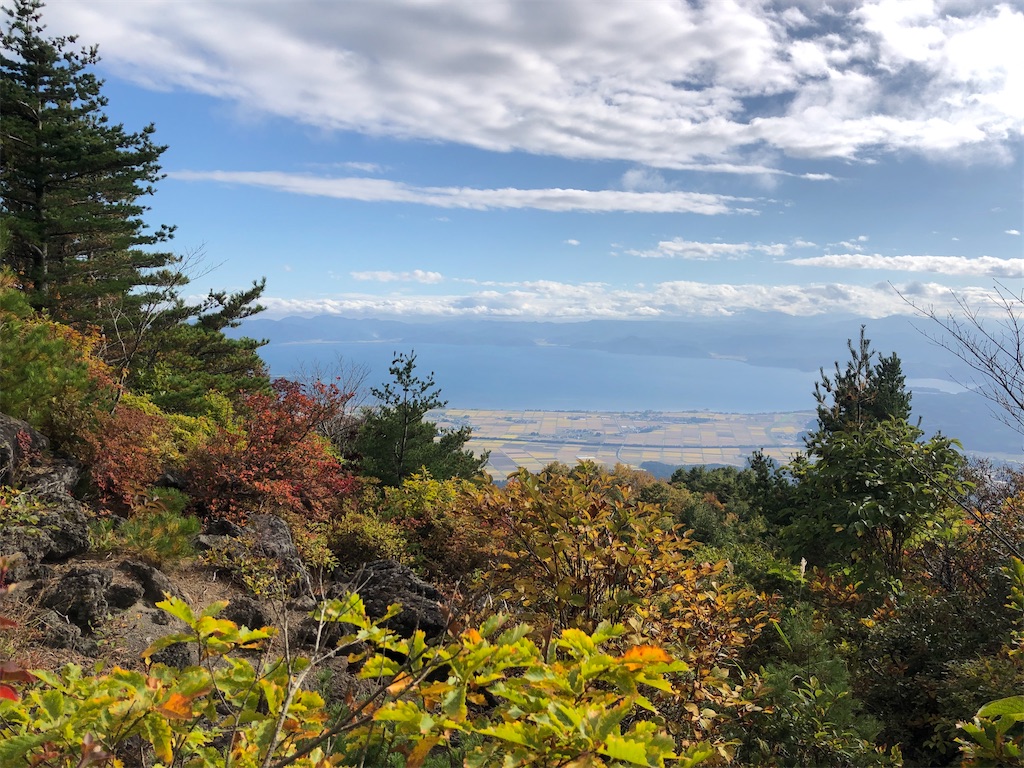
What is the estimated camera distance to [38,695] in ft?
4.90

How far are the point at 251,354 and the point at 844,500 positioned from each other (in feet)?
52.2

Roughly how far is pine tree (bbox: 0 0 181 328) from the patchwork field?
95.8 meters

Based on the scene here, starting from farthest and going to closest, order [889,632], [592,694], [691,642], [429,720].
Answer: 1. [889,632]
2. [691,642]
3. [592,694]
4. [429,720]

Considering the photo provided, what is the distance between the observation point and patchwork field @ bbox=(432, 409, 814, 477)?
129250 mm

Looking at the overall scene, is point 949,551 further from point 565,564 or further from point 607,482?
point 565,564

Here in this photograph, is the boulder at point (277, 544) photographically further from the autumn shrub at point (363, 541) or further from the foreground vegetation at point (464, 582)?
the autumn shrub at point (363, 541)

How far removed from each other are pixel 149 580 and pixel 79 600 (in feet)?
2.73

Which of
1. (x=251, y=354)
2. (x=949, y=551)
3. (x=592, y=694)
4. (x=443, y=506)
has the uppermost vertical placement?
(x=251, y=354)

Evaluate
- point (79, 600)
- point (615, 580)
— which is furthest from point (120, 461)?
point (615, 580)

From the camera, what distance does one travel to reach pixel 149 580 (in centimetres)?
578

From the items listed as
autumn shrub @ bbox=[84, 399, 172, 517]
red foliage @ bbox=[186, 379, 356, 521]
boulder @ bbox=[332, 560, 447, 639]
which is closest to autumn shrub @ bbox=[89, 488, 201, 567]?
autumn shrub @ bbox=[84, 399, 172, 517]

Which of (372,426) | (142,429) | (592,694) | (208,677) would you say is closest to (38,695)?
(208,677)

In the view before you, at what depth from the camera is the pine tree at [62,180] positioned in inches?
500

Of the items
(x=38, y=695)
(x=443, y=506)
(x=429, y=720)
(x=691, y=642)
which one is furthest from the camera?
(x=443, y=506)
